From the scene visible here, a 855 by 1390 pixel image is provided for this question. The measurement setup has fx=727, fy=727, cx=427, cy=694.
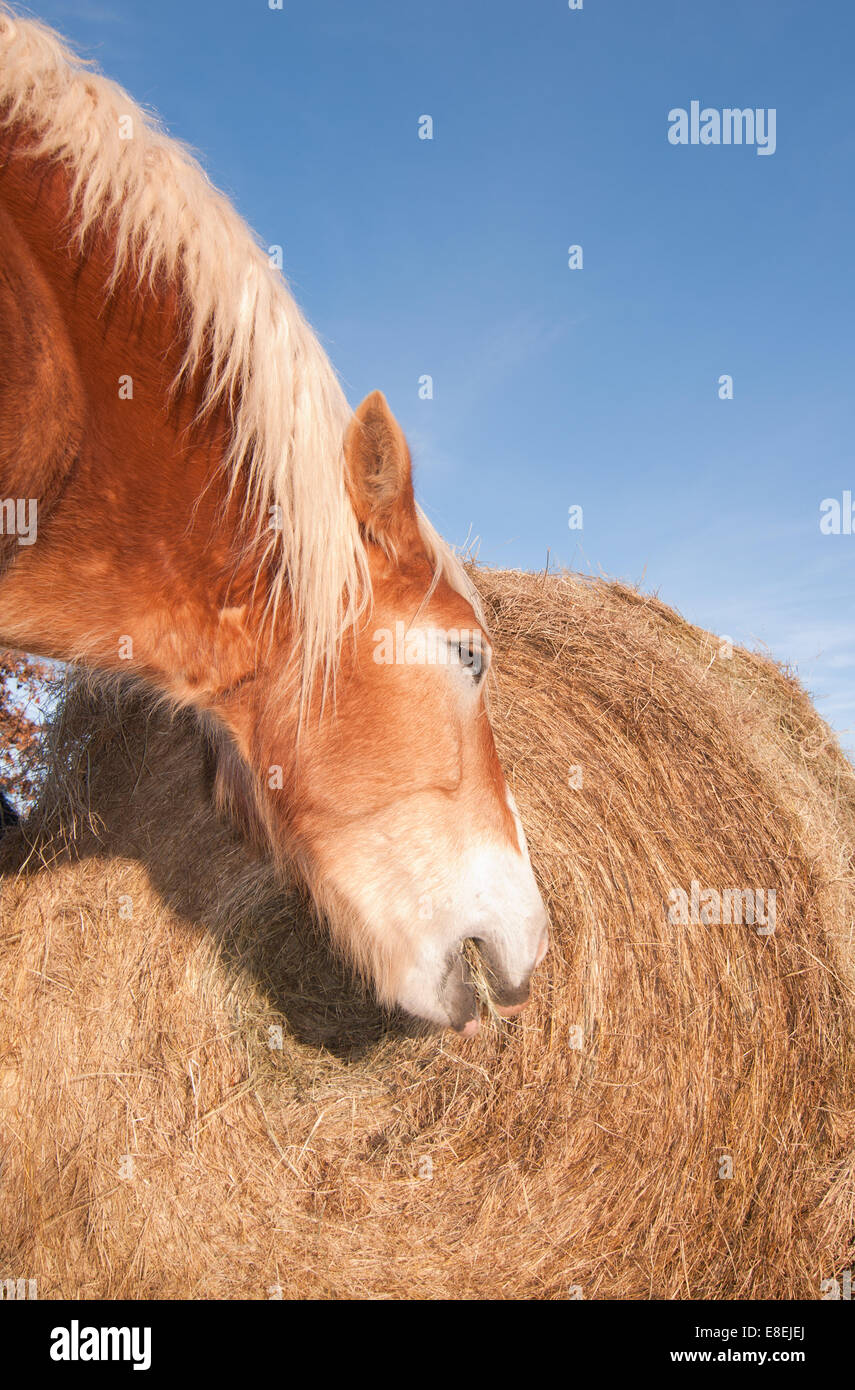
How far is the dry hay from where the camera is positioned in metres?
2.28

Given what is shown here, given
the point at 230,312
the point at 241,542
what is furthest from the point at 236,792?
the point at 230,312

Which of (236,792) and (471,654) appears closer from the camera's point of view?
(471,654)

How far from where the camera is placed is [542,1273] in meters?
2.26

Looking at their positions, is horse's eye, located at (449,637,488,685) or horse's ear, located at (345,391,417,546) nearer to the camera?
horse's ear, located at (345,391,417,546)

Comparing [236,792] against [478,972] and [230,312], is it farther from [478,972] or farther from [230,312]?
[230,312]

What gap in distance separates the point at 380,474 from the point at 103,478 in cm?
58

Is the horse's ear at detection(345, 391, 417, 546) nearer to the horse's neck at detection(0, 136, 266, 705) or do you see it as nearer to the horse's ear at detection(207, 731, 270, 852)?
the horse's neck at detection(0, 136, 266, 705)

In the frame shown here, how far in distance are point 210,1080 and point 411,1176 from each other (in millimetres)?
771

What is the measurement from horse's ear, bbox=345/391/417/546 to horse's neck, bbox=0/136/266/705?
0.28 m

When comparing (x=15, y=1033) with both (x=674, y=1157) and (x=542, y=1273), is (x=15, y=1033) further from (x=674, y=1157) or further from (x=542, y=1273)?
(x=674, y=1157)

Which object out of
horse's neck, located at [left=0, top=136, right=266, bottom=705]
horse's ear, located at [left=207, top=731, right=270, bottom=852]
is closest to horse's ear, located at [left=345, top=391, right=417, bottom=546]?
horse's neck, located at [left=0, top=136, right=266, bottom=705]

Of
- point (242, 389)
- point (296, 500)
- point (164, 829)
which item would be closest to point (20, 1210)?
point (164, 829)

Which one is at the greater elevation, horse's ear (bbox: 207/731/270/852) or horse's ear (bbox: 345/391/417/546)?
horse's ear (bbox: 345/391/417/546)

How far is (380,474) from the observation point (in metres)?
1.65
